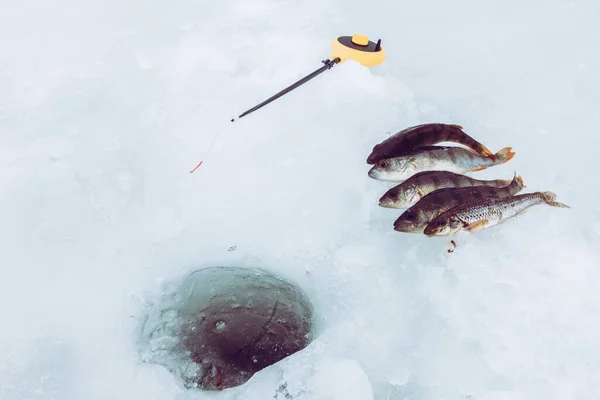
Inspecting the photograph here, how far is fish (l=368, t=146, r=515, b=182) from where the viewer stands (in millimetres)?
3463

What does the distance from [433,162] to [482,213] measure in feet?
1.94

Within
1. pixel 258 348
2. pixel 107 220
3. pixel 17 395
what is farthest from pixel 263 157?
pixel 17 395

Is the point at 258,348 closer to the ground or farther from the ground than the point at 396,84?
closer to the ground

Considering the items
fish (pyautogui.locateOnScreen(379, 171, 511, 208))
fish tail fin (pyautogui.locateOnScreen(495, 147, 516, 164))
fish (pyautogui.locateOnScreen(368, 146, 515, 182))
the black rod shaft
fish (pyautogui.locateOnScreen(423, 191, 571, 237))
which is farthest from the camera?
A: the black rod shaft

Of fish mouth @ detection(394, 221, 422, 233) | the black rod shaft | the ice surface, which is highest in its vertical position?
the black rod shaft

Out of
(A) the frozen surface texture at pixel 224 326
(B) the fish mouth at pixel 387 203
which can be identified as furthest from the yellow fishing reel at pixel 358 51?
(A) the frozen surface texture at pixel 224 326

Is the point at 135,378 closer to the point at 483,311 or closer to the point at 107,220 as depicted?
the point at 107,220

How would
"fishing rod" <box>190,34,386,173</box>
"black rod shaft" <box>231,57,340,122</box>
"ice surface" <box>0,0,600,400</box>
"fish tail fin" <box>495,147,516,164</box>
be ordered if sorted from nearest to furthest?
"ice surface" <box>0,0,600,400</box> < "fish tail fin" <box>495,147,516,164</box> < "black rod shaft" <box>231,57,340,122</box> < "fishing rod" <box>190,34,386,173</box>

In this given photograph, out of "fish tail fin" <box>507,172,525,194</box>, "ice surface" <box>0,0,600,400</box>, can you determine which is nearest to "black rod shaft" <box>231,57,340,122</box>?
"ice surface" <box>0,0,600,400</box>

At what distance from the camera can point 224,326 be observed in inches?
108

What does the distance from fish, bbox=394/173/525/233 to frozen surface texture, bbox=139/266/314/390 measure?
2.64ft

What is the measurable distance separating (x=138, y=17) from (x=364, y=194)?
10.9 feet

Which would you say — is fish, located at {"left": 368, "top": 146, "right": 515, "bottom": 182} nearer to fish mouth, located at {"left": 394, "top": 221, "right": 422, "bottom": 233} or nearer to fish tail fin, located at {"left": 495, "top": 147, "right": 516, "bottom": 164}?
fish tail fin, located at {"left": 495, "top": 147, "right": 516, "bottom": 164}

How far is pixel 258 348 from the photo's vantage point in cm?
265
